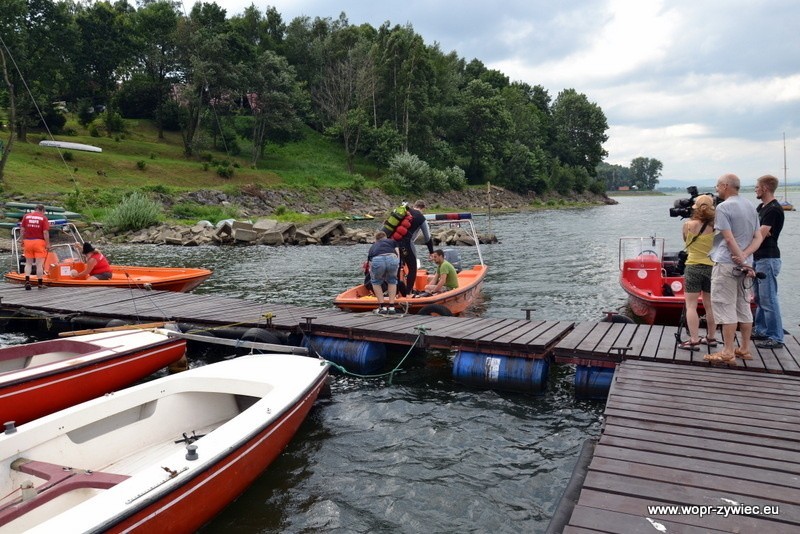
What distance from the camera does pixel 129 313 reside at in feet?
37.9

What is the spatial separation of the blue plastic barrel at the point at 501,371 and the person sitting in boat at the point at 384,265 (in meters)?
2.58

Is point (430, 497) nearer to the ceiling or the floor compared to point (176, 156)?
nearer to the floor

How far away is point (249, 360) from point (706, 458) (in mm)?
5468

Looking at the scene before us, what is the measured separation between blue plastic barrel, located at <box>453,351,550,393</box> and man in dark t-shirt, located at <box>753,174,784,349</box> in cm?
297

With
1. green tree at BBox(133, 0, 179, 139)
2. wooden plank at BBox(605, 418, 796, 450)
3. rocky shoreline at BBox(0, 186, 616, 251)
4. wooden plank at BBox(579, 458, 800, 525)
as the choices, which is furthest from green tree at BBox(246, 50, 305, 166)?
wooden plank at BBox(579, 458, 800, 525)

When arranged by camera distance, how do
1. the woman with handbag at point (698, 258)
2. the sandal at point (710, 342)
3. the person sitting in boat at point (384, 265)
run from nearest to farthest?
the woman with handbag at point (698, 258) → the sandal at point (710, 342) → the person sitting in boat at point (384, 265)

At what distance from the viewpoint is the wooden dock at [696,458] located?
3.78 m

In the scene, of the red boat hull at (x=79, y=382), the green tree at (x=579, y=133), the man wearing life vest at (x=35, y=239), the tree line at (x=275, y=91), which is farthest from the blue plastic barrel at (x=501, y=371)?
the green tree at (x=579, y=133)

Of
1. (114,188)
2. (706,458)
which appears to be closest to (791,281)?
(706,458)

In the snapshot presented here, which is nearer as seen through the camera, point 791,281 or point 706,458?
point 706,458

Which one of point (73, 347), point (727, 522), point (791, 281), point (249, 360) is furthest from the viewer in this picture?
point (791, 281)

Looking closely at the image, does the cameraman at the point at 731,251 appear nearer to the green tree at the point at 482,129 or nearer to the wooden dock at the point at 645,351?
the wooden dock at the point at 645,351

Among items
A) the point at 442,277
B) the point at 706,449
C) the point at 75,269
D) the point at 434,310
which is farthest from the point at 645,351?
the point at 75,269

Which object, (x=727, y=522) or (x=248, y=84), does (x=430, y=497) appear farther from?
(x=248, y=84)
